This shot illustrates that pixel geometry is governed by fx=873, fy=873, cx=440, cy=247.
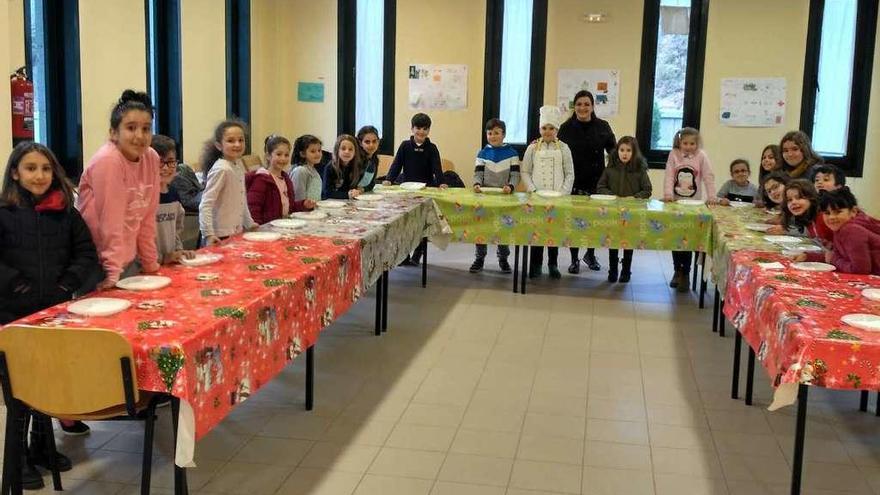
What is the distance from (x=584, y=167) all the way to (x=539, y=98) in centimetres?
211

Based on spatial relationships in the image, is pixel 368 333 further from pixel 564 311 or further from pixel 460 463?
pixel 460 463

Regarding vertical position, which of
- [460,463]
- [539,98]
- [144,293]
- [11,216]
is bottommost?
[460,463]

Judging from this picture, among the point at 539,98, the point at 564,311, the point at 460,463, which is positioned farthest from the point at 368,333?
the point at 539,98

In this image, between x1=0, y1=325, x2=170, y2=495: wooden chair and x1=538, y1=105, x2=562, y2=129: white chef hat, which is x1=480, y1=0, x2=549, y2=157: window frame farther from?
x1=0, y1=325, x2=170, y2=495: wooden chair

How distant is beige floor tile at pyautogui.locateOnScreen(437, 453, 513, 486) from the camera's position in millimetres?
3250

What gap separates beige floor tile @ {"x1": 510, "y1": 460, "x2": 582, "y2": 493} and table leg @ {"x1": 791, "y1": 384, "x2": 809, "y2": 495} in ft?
2.42

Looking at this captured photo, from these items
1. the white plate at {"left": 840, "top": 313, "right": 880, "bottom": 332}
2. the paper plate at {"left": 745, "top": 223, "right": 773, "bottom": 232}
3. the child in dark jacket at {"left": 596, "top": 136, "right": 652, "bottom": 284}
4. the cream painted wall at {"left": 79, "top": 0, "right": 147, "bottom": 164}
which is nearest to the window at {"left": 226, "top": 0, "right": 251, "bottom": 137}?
the cream painted wall at {"left": 79, "top": 0, "right": 147, "bottom": 164}

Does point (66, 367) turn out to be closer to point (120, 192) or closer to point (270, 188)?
point (120, 192)

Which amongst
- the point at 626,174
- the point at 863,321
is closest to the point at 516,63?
the point at 626,174

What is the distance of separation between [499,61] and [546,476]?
620 centimetres

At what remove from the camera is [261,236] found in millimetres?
4148

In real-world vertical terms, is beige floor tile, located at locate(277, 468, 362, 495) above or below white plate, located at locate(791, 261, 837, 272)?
below

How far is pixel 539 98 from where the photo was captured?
879 cm

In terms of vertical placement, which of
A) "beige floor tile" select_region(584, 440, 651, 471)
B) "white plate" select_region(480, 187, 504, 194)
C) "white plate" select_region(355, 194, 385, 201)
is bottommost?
"beige floor tile" select_region(584, 440, 651, 471)
